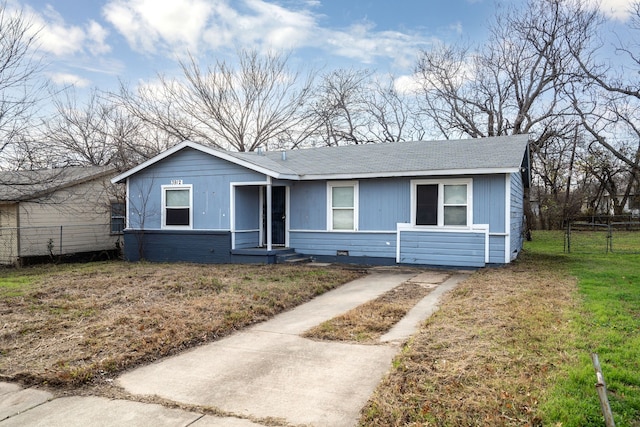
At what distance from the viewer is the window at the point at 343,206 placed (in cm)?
1300

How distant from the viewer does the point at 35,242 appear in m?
15.6

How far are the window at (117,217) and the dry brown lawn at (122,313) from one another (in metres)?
7.69

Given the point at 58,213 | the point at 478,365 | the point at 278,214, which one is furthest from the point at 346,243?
the point at 58,213

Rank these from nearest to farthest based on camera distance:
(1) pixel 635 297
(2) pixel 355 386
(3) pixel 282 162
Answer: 1. (2) pixel 355 386
2. (1) pixel 635 297
3. (3) pixel 282 162

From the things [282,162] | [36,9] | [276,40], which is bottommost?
[282,162]

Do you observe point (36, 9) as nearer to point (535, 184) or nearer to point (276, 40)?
point (276, 40)

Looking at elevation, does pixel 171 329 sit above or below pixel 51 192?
below

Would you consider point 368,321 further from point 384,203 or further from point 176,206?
point 176,206

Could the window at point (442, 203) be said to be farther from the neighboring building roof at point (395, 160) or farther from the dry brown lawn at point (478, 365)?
the dry brown lawn at point (478, 365)

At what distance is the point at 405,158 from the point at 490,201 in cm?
282

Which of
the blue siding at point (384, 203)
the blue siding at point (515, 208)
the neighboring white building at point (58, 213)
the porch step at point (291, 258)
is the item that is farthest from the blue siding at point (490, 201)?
the neighboring white building at point (58, 213)

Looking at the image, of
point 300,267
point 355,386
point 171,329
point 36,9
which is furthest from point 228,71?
point 355,386

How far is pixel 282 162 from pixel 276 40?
11184mm

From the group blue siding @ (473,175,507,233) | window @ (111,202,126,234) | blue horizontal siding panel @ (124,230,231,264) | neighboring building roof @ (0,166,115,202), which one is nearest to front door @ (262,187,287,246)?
blue horizontal siding panel @ (124,230,231,264)
